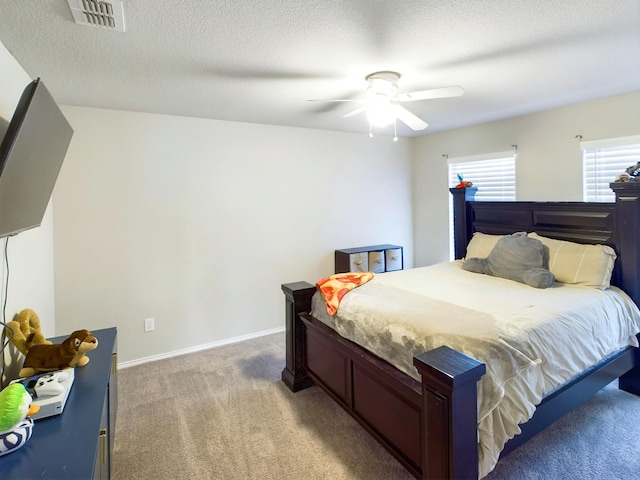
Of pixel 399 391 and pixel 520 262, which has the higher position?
pixel 520 262

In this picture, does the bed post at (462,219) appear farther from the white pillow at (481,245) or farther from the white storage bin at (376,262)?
the white storage bin at (376,262)

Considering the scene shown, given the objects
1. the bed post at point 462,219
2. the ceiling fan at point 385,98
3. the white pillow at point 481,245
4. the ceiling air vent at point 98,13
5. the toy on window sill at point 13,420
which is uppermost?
the ceiling air vent at point 98,13

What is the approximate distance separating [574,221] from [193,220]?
345 centimetres

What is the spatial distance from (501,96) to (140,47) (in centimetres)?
270

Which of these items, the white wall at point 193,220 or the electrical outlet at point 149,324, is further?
the electrical outlet at point 149,324

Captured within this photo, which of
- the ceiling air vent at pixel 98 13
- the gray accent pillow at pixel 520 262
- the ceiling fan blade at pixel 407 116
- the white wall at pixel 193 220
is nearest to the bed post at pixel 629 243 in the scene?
the gray accent pillow at pixel 520 262

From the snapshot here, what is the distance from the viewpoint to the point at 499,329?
5.84 ft

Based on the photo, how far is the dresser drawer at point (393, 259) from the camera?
4.44m

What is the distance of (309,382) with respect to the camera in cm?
282

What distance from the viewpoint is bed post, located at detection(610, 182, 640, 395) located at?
8.38ft

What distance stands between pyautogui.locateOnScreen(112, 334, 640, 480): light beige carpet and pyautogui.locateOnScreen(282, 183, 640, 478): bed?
167 mm

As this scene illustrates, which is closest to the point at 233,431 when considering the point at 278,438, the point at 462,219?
the point at 278,438

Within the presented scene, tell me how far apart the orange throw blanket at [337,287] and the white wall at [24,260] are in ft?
5.89

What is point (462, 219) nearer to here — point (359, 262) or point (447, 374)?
point (359, 262)
